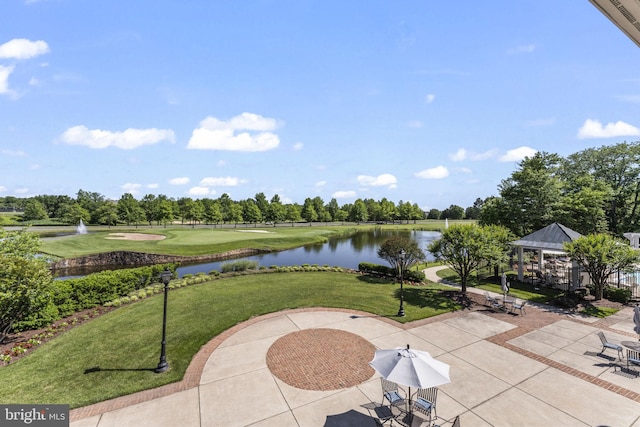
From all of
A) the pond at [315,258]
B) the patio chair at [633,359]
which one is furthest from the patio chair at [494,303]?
the pond at [315,258]

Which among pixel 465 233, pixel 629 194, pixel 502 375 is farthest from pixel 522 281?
pixel 629 194

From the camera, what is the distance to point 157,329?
12.6 metres

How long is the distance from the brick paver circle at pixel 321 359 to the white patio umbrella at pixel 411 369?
9.11 ft

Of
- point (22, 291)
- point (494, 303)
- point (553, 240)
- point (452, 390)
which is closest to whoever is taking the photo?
point (452, 390)

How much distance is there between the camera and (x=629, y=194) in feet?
125

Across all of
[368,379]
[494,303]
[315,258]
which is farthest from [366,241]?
[368,379]

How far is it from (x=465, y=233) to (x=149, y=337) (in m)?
17.9

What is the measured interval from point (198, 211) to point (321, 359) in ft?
291

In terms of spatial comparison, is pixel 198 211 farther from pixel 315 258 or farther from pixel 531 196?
pixel 531 196

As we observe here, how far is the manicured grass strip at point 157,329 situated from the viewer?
8586mm

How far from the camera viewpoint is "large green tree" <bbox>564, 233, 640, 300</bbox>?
15.6 m

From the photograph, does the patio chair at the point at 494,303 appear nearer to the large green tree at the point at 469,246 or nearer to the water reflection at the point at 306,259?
the large green tree at the point at 469,246

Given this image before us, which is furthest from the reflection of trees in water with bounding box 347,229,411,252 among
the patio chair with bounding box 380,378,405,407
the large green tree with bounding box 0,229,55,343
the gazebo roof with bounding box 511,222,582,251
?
the patio chair with bounding box 380,378,405,407

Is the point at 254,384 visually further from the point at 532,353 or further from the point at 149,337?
the point at 532,353
